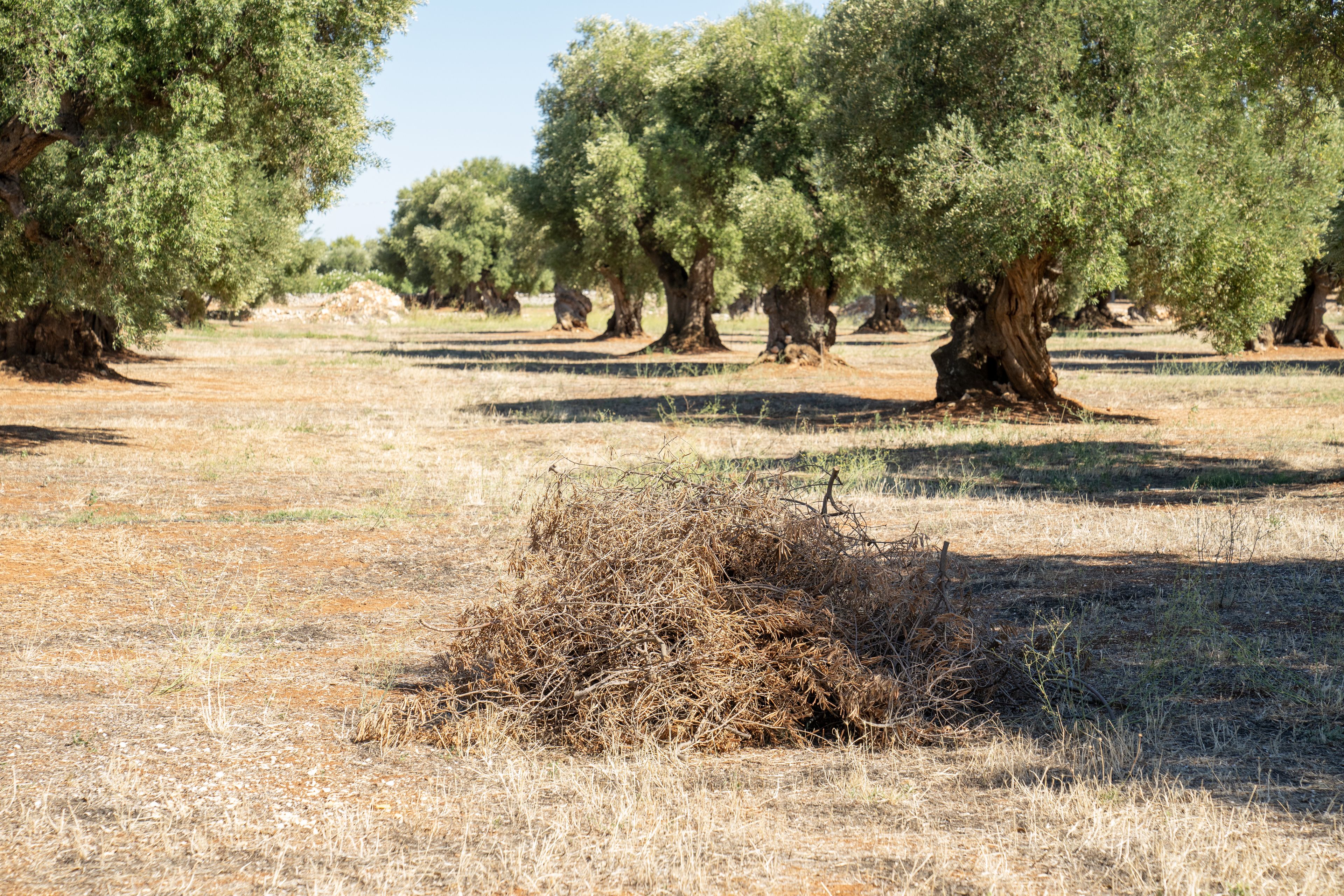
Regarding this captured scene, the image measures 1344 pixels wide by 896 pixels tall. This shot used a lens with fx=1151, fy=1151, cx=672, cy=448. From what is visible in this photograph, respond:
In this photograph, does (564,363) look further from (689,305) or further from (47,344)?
(47,344)

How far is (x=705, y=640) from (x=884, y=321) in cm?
5660

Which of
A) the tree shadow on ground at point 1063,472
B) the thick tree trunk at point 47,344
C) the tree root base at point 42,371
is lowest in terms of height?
the tree shadow on ground at point 1063,472

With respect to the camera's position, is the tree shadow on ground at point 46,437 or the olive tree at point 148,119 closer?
the olive tree at point 148,119

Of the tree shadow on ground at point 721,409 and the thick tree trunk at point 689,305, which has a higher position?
the thick tree trunk at point 689,305

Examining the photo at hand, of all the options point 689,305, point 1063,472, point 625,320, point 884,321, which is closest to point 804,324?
point 689,305

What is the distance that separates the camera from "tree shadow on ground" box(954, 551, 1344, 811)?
208 inches

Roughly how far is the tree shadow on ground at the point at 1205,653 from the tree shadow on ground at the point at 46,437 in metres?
13.4

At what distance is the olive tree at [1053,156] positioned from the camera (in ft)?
53.7

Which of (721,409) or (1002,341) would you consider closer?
(1002,341)

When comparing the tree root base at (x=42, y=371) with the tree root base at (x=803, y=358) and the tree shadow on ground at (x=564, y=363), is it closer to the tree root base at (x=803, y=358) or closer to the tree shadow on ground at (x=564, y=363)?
the tree shadow on ground at (x=564, y=363)

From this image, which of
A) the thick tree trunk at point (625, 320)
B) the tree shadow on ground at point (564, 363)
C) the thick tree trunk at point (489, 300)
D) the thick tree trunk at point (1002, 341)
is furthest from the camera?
Result: the thick tree trunk at point (489, 300)

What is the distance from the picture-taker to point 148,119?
14.1 metres

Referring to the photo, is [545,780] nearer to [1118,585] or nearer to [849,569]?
[849,569]

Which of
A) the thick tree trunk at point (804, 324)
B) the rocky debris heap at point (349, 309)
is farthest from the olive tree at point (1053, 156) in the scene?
the rocky debris heap at point (349, 309)
